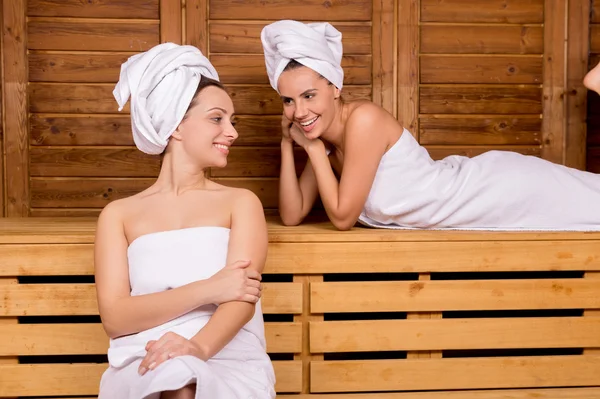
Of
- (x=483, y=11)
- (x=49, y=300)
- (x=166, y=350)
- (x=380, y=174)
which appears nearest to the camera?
(x=166, y=350)

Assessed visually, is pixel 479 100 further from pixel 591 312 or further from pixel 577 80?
pixel 591 312

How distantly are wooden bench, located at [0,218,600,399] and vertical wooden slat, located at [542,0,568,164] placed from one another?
0.97 meters

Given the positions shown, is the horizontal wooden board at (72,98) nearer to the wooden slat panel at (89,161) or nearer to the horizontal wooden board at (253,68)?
the horizontal wooden board at (253,68)

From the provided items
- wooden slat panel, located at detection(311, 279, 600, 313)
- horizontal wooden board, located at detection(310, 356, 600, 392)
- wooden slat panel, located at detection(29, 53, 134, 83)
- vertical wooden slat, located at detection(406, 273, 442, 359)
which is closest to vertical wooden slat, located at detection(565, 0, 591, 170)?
wooden slat panel, located at detection(311, 279, 600, 313)

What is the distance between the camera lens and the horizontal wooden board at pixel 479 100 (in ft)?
11.0

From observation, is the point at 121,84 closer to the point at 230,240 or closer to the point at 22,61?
the point at 230,240

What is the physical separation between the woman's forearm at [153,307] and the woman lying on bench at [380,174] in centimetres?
87

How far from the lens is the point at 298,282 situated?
7.98 ft

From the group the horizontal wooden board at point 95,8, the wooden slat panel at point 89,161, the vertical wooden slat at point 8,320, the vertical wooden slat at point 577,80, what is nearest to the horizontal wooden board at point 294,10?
the horizontal wooden board at point 95,8

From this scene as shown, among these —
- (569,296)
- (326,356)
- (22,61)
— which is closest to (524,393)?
(569,296)

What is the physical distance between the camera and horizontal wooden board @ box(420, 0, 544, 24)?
131 inches

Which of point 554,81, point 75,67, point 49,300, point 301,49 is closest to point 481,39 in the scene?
point 554,81

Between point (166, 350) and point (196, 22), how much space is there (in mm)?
1956

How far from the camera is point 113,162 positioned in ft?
10.7
